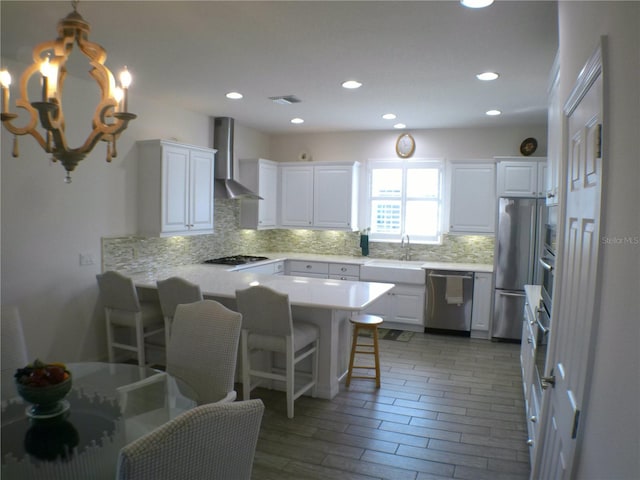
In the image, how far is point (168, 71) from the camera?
3828 millimetres

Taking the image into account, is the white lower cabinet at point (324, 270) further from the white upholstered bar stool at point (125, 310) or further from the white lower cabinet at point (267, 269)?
the white upholstered bar stool at point (125, 310)

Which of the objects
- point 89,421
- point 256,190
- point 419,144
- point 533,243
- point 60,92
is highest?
point 419,144

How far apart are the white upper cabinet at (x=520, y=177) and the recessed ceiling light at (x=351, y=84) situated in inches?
92.6

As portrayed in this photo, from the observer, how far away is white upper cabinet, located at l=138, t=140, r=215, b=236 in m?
4.66

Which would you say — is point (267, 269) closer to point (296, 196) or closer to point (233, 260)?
point (233, 260)

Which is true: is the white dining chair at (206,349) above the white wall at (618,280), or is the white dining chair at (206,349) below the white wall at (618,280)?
below

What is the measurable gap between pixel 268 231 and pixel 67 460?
5.71m

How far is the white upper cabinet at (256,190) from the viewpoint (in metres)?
6.43

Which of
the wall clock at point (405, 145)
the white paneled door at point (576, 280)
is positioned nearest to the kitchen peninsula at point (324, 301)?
the white paneled door at point (576, 280)

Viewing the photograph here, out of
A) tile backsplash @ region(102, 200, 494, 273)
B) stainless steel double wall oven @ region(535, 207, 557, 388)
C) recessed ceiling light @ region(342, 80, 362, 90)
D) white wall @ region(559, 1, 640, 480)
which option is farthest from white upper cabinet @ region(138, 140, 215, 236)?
white wall @ region(559, 1, 640, 480)

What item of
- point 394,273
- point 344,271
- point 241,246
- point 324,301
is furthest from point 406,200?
point 324,301

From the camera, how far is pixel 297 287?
398 cm

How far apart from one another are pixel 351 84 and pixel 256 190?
2.69 m

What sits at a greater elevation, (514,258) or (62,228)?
(62,228)
